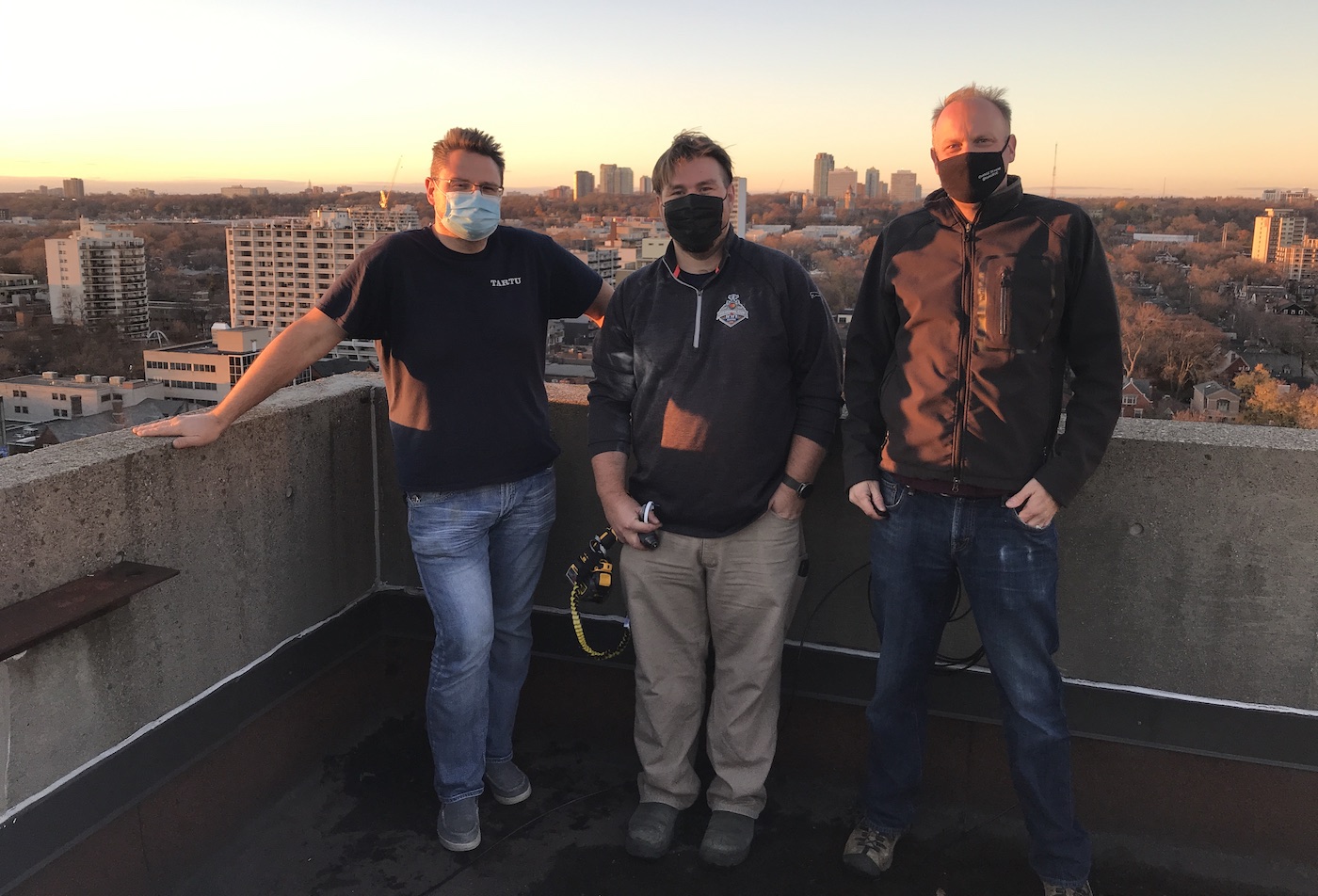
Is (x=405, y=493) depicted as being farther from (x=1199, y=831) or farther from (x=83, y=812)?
(x=1199, y=831)

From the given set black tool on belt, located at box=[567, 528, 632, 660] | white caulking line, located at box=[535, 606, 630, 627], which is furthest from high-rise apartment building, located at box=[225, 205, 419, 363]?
black tool on belt, located at box=[567, 528, 632, 660]

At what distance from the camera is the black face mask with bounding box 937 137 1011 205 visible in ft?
7.58

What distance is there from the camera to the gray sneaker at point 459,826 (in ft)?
9.32

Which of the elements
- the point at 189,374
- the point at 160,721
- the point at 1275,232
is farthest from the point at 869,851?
the point at 189,374

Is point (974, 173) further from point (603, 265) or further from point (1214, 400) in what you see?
point (1214, 400)

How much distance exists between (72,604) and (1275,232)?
34953mm

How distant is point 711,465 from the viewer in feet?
8.74

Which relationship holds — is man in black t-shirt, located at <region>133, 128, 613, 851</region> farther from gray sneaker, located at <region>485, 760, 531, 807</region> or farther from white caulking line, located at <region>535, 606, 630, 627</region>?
white caulking line, located at <region>535, 606, 630, 627</region>

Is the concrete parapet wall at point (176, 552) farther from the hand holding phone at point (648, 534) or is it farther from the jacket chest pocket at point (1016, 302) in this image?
the jacket chest pocket at point (1016, 302)

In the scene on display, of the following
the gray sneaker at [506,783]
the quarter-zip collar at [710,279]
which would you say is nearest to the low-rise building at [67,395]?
the gray sneaker at [506,783]

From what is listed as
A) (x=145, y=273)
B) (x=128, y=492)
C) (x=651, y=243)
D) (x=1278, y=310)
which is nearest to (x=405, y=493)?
(x=128, y=492)

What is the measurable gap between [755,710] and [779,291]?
122cm

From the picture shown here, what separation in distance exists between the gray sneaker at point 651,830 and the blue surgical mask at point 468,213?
180 cm

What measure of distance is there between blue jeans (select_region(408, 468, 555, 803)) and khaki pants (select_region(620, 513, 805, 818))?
0.36m
